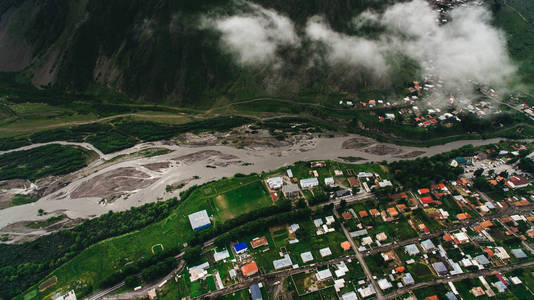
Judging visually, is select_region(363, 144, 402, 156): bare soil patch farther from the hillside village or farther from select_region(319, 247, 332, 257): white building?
select_region(319, 247, 332, 257): white building

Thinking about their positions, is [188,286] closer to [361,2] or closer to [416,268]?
[416,268]

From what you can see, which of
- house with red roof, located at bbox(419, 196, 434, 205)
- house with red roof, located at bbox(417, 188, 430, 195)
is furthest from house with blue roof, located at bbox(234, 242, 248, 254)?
house with red roof, located at bbox(417, 188, 430, 195)

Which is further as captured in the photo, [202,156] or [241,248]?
[202,156]

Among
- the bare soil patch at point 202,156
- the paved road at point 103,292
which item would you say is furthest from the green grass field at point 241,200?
the paved road at point 103,292

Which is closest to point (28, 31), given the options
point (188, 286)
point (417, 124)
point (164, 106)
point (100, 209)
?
point (164, 106)

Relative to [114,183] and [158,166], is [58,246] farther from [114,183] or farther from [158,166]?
[158,166]

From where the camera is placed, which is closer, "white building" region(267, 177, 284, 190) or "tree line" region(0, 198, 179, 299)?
"tree line" region(0, 198, 179, 299)

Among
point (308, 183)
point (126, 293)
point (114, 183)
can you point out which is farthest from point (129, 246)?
point (308, 183)
